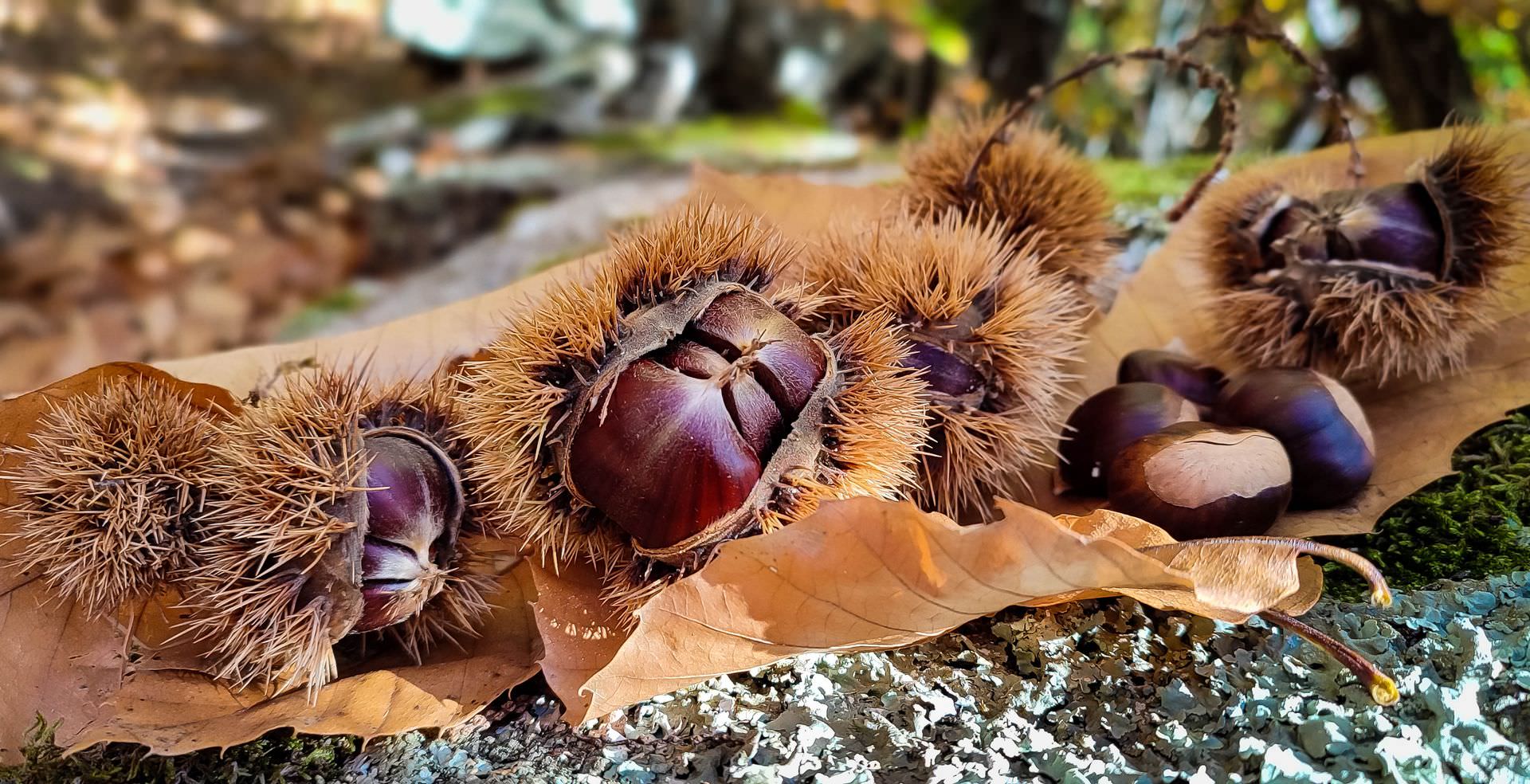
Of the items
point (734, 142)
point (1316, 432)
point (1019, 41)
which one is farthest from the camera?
point (734, 142)

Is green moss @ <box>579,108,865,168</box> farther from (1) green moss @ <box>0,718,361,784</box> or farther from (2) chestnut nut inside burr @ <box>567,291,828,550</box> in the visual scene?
(1) green moss @ <box>0,718,361,784</box>

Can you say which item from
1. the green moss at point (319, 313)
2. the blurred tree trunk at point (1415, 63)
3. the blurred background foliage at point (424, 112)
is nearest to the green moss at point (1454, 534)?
the blurred background foliage at point (424, 112)

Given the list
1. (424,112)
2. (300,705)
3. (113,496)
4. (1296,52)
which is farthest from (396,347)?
(424,112)

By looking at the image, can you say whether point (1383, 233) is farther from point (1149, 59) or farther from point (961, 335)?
point (961, 335)

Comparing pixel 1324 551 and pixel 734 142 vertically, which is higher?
pixel 734 142

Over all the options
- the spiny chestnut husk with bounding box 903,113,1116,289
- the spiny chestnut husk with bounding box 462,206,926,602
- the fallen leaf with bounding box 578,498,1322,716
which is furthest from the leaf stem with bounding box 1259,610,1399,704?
the spiny chestnut husk with bounding box 903,113,1116,289

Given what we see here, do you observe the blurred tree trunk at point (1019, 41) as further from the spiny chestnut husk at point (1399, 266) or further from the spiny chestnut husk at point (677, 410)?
the spiny chestnut husk at point (677, 410)

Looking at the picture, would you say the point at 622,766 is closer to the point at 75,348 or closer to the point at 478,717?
the point at 478,717
